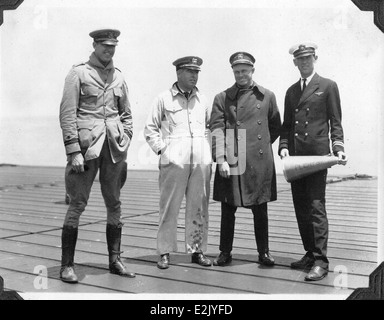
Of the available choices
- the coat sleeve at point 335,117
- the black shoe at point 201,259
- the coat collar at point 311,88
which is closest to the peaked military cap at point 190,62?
the coat collar at point 311,88

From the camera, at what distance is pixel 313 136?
12.6 ft

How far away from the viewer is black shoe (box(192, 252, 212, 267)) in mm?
4004

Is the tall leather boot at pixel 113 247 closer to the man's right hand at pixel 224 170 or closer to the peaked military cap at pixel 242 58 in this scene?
the man's right hand at pixel 224 170

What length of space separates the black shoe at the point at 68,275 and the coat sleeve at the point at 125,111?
0.99m

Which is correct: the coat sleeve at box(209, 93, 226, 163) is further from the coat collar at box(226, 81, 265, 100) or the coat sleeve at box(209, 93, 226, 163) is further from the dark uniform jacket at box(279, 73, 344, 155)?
the dark uniform jacket at box(279, 73, 344, 155)

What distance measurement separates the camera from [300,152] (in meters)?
3.88

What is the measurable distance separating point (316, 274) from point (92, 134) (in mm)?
1744

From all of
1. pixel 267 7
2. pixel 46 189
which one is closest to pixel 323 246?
pixel 267 7

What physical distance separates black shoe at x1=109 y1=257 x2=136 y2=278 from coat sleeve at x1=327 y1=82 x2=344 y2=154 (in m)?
1.64

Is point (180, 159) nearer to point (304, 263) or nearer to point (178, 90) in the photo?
point (178, 90)

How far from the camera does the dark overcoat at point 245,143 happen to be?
159 inches

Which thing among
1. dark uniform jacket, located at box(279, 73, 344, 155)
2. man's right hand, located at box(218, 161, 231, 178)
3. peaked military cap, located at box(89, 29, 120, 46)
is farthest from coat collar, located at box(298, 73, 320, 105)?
peaked military cap, located at box(89, 29, 120, 46)
